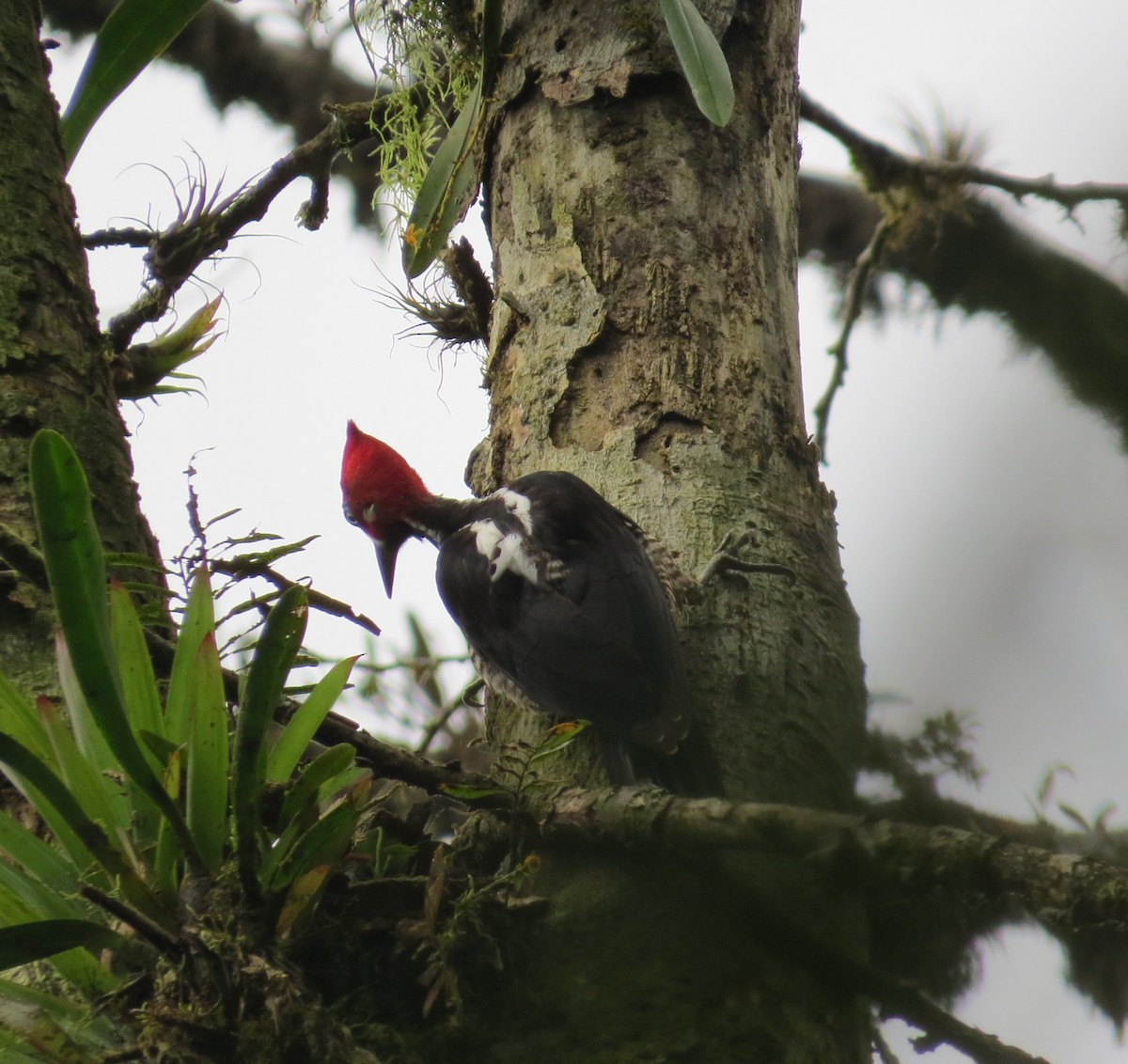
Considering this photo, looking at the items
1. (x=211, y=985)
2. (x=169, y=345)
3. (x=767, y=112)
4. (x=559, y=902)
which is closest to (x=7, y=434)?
(x=169, y=345)

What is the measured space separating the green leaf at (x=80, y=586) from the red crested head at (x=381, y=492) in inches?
76.0

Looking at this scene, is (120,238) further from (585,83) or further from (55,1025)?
(55,1025)

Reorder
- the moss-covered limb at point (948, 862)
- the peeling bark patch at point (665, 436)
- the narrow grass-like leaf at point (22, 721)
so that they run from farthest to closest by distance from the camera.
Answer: the peeling bark patch at point (665, 436) < the narrow grass-like leaf at point (22, 721) < the moss-covered limb at point (948, 862)

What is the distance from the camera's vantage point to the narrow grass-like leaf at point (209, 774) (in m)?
1.58

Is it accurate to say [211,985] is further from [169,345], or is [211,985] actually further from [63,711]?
[169,345]

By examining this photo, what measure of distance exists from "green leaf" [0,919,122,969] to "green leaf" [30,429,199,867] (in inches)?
6.2

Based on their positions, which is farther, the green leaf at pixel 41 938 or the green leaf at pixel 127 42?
the green leaf at pixel 127 42

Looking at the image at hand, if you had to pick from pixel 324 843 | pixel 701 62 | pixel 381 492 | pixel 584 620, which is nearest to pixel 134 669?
pixel 324 843

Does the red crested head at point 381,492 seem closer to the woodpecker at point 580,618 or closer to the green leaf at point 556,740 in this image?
the woodpecker at point 580,618

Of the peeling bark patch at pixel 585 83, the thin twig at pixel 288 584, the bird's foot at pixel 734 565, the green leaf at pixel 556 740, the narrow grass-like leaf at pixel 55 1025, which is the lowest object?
the narrow grass-like leaf at pixel 55 1025

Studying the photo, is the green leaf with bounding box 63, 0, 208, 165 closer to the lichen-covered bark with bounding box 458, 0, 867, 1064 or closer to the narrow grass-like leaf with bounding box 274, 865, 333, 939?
the lichen-covered bark with bounding box 458, 0, 867, 1064

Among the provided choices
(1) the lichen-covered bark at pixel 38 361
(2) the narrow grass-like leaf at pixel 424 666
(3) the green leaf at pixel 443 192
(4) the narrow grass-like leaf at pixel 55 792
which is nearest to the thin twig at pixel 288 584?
(1) the lichen-covered bark at pixel 38 361

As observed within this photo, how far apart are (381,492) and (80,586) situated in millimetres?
1974

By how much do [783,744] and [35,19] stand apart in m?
2.26
